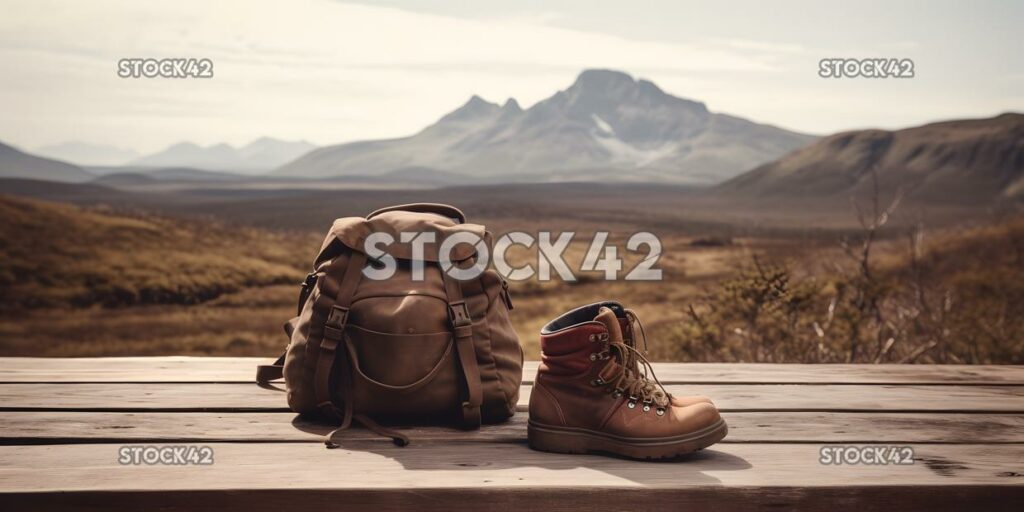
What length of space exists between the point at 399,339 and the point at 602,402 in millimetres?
540

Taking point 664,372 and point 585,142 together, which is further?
point 585,142

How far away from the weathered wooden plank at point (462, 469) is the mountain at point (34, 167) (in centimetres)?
8771

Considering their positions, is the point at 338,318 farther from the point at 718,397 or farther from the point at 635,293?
the point at 635,293

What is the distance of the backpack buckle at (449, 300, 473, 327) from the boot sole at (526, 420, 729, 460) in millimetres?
314

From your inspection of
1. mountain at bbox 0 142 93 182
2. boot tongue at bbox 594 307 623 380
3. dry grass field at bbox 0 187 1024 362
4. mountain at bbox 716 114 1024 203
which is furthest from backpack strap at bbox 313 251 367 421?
mountain at bbox 0 142 93 182

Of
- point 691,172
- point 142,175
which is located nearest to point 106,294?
point 142,175

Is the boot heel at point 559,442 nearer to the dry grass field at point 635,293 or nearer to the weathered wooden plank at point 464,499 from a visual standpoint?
the weathered wooden plank at point 464,499

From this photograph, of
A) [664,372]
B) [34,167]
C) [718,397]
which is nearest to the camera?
[718,397]

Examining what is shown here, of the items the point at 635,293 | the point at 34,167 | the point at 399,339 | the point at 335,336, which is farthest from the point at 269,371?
the point at 34,167

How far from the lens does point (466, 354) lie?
2.25m

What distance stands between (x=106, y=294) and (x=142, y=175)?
83.0 m

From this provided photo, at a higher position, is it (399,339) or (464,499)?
(399,339)

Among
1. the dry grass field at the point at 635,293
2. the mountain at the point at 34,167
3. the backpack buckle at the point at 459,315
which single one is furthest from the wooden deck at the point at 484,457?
the mountain at the point at 34,167

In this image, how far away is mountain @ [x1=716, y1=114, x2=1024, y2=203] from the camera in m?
66.4
